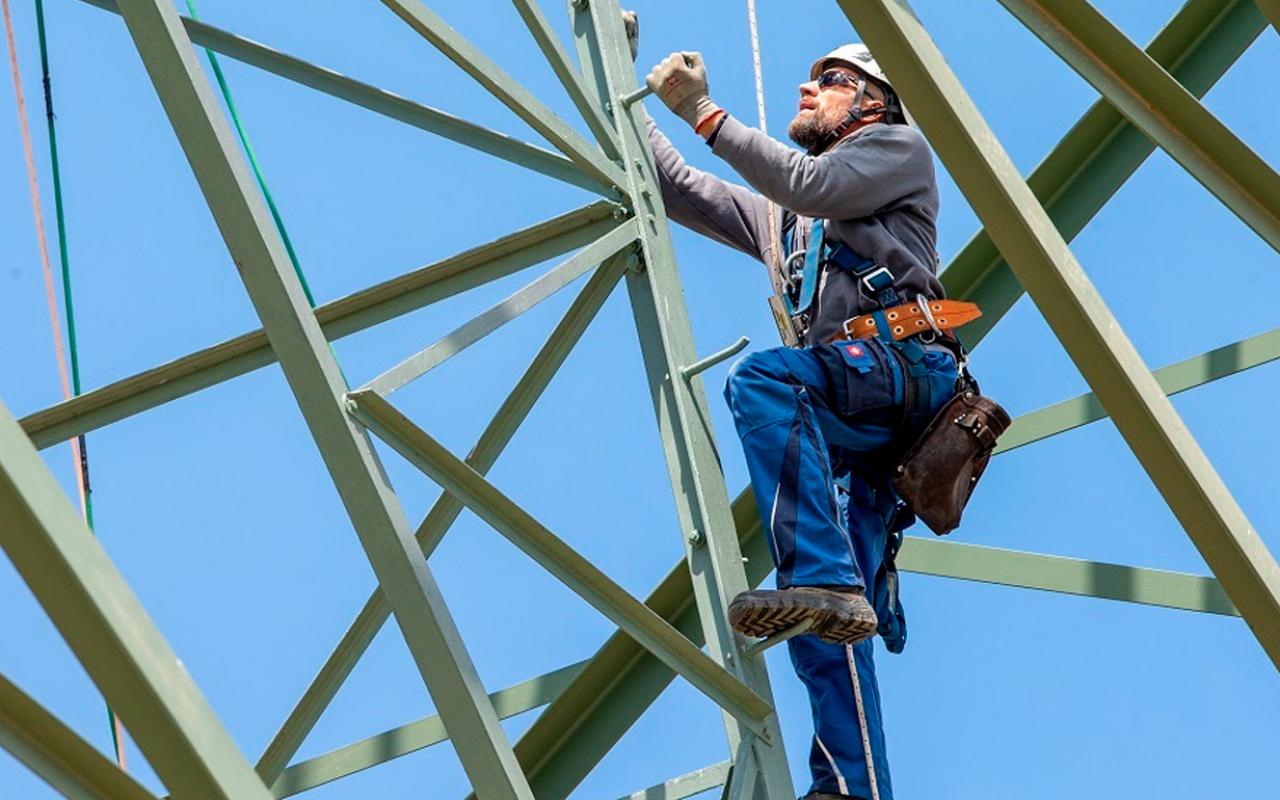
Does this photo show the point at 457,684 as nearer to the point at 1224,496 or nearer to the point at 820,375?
the point at 1224,496

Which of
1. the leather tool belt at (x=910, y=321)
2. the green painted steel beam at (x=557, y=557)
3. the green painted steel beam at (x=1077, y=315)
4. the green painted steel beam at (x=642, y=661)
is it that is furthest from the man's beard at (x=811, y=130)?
the green painted steel beam at (x=1077, y=315)

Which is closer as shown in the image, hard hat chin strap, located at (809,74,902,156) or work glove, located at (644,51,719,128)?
work glove, located at (644,51,719,128)

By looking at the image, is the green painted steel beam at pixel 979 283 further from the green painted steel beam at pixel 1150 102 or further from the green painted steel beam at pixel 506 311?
the green painted steel beam at pixel 1150 102

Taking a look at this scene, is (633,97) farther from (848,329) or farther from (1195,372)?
(1195,372)

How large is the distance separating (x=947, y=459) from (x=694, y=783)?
1379 mm

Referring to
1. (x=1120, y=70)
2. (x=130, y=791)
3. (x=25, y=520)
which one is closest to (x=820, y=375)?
(x=1120, y=70)

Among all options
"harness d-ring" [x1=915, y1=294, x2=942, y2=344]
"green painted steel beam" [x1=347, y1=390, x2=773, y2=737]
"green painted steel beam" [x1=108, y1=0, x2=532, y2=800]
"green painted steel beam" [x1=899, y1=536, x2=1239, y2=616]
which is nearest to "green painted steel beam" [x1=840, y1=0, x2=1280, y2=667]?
"green painted steel beam" [x1=108, y1=0, x2=532, y2=800]

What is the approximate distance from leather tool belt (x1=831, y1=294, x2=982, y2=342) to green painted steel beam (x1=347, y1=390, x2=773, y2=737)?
1424 millimetres

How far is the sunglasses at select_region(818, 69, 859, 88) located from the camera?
318 inches

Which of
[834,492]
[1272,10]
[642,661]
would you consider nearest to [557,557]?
[834,492]

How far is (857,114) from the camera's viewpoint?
26.3 feet

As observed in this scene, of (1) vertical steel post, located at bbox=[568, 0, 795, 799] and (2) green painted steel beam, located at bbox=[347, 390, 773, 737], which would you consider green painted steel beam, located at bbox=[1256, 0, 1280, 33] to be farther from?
(1) vertical steel post, located at bbox=[568, 0, 795, 799]

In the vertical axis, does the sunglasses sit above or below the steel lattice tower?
above

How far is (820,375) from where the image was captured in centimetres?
715
